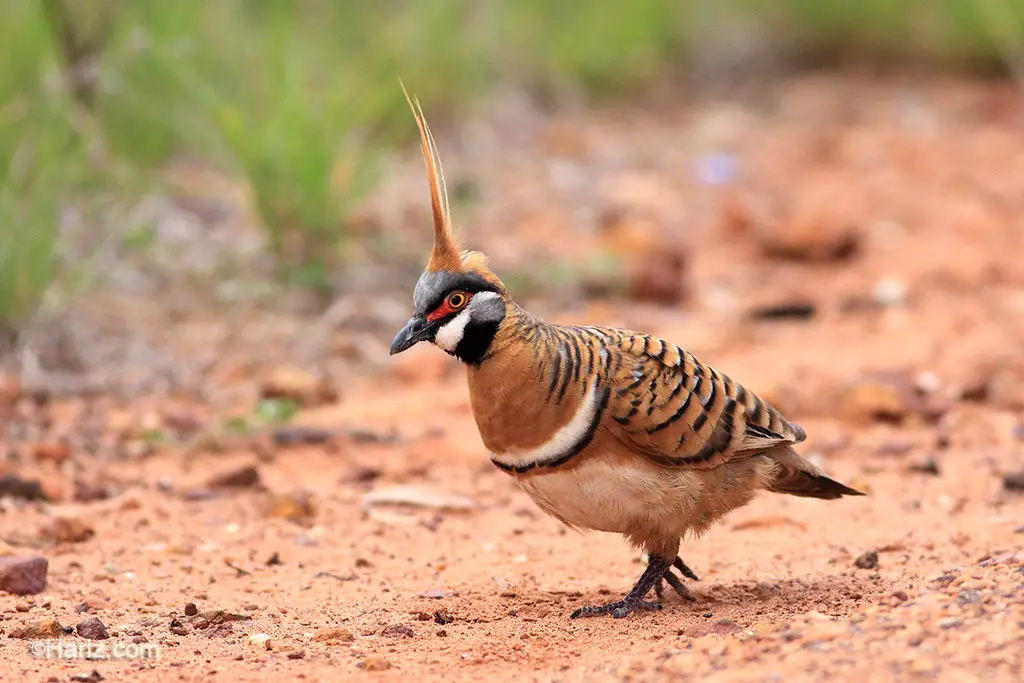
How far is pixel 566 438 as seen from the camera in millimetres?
4109

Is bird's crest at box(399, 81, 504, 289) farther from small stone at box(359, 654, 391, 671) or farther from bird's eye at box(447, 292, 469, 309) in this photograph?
small stone at box(359, 654, 391, 671)

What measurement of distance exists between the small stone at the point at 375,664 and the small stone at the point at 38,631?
934 millimetres

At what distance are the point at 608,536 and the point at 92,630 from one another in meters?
2.25

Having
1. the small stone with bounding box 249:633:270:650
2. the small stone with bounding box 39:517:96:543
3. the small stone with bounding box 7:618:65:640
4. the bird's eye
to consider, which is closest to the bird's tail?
the bird's eye

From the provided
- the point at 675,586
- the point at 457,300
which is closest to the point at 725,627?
the point at 675,586

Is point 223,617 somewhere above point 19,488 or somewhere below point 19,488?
below

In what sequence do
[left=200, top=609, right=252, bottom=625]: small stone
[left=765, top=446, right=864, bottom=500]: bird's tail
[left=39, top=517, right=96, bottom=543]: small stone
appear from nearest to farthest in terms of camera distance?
1. [left=200, top=609, right=252, bottom=625]: small stone
2. [left=765, top=446, right=864, bottom=500]: bird's tail
3. [left=39, top=517, right=96, bottom=543]: small stone

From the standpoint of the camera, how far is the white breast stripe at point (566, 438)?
411cm

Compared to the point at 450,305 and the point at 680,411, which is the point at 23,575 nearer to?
the point at 450,305

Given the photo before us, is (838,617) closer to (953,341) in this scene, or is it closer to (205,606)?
(205,606)

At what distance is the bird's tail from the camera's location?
4.54 metres

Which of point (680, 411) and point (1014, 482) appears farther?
point (1014, 482)

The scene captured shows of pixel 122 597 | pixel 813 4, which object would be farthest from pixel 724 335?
pixel 813 4

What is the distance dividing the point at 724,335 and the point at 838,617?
375cm
